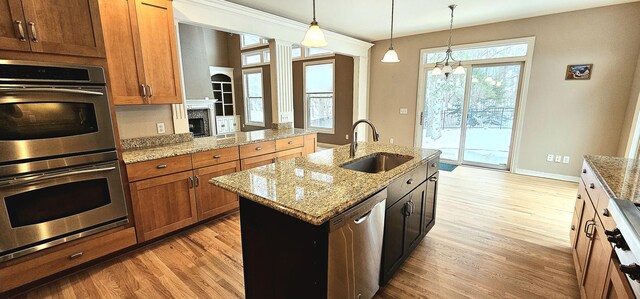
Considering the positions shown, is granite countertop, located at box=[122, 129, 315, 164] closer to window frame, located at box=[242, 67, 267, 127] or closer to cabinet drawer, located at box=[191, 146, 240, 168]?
cabinet drawer, located at box=[191, 146, 240, 168]

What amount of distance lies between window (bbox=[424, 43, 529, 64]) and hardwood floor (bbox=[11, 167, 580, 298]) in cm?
271

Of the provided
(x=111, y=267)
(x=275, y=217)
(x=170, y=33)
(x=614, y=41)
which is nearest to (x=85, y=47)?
(x=170, y=33)

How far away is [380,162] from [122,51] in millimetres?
2509

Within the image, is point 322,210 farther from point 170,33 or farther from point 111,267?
point 170,33

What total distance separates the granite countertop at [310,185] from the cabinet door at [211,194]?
44.0 inches

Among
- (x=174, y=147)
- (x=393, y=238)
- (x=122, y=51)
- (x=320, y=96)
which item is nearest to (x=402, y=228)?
(x=393, y=238)

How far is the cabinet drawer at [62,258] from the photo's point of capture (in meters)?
1.78

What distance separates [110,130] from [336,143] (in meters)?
5.53

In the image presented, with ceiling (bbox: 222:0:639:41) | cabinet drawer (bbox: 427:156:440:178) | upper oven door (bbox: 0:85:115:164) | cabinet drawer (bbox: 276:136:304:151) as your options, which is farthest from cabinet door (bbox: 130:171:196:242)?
ceiling (bbox: 222:0:639:41)

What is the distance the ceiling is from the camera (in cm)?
367

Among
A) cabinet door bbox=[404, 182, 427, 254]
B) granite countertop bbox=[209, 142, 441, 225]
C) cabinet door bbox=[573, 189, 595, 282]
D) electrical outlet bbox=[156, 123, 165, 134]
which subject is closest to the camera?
granite countertop bbox=[209, 142, 441, 225]

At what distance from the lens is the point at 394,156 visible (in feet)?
7.94

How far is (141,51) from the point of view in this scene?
8.09 feet

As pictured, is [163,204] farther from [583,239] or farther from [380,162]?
[583,239]
